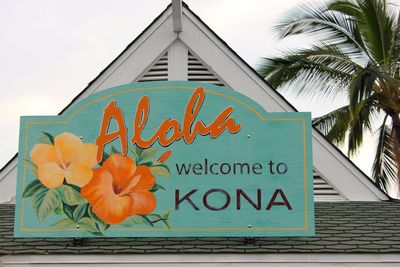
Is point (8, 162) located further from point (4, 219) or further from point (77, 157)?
point (77, 157)

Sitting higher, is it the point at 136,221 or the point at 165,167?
the point at 165,167

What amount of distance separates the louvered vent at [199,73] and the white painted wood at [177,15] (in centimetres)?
44

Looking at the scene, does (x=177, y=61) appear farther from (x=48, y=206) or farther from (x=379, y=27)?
(x=379, y=27)

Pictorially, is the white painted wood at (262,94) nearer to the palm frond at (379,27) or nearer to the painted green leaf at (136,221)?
the painted green leaf at (136,221)

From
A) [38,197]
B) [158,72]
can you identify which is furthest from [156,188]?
[158,72]

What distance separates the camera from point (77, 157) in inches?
369

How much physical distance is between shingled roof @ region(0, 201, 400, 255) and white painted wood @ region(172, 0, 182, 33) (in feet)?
10.6

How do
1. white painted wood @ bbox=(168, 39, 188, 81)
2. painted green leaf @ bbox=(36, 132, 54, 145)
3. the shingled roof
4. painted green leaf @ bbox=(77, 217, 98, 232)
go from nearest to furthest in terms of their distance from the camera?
the shingled roof
painted green leaf @ bbox=(77, 217, 98, 232)
painted green leaf @ bbox=(36, 132, 54, 145)
white painted wood @ bbox=(168, 39, 188, 81)

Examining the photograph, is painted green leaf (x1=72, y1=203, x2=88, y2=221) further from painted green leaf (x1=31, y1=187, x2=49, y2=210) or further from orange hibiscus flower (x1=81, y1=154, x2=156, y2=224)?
painted green leaf (x1=31, y1=187, x2=49, y2=210)

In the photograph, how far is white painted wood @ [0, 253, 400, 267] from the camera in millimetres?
8680

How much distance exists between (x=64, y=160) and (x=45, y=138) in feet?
1.23

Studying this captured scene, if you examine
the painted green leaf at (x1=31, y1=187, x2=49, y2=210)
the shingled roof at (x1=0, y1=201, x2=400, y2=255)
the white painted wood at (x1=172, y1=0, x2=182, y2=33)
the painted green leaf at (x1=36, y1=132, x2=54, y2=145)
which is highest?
the white painted wood at (x1=172, y1=0, x2=182, y2=33)

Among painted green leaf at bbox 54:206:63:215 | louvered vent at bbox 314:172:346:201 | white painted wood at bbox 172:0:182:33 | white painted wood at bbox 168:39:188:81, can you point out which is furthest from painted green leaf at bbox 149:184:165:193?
white painted wood at bbox 172:0:182:33

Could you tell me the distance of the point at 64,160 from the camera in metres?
9.37
